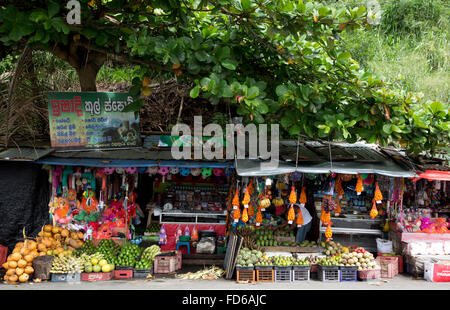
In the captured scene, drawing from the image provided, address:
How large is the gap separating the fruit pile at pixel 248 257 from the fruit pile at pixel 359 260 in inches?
70.2

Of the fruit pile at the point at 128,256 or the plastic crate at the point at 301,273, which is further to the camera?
the fruit pile at the point at 128,256

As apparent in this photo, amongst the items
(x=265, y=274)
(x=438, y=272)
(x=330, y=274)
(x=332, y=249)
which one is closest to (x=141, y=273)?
(x=265, y=274)

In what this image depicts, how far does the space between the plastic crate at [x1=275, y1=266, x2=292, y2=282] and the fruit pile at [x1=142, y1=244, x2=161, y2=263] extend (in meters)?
2.66

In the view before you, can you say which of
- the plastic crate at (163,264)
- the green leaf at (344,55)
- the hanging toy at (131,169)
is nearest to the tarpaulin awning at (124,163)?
the hanging toy at (131,169)

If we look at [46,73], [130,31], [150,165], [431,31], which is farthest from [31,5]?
[431,31]

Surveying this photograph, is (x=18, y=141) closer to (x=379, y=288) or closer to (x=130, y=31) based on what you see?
(x=130, y=31)

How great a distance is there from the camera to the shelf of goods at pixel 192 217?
10070 mm

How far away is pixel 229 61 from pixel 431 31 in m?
10.7

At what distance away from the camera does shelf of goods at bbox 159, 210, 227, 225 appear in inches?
396

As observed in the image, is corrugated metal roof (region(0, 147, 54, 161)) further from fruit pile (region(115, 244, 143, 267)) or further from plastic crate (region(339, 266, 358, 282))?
plastic crate (region(339, 266, 358, 282))

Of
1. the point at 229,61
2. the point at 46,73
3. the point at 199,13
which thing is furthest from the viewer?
the point at 46,73

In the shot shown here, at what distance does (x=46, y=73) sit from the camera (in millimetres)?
10078

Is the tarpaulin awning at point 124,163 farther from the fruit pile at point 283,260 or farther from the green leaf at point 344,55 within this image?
the green leaf at point 344,55

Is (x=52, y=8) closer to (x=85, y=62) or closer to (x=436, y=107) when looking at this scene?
(x=85, y=62)
